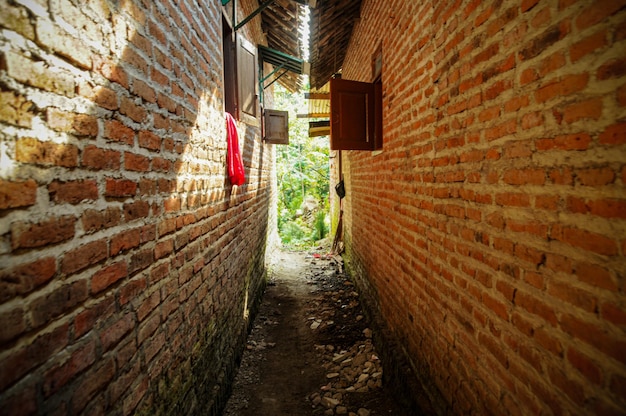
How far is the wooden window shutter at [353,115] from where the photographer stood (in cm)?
409

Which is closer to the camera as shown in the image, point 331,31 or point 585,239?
point 585,239

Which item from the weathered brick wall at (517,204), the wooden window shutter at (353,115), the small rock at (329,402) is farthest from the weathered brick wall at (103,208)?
the wooden window shutter at (353,115)

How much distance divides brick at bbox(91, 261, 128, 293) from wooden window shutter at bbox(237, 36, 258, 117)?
8.91 ft

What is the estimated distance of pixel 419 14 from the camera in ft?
8.27

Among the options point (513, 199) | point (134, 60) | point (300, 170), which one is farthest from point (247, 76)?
point (300, 170)

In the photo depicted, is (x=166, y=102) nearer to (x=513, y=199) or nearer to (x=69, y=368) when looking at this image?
(x=69, y=368)

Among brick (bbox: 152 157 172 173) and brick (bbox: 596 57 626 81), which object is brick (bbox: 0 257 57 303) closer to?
Result: brick (bbox: 152 157 172 173)

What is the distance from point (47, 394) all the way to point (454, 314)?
204 centimetres

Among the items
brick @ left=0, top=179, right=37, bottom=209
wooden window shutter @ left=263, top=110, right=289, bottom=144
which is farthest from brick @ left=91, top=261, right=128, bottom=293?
wooden window shutter @ left=263, top=110, right=289, bottom=144

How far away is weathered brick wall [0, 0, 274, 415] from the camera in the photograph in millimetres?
862

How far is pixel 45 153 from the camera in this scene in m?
0.95

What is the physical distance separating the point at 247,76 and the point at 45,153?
334 centimetres

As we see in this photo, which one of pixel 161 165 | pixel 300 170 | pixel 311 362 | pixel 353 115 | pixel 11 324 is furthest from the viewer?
pixel 300 170

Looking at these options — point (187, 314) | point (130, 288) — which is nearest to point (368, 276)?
point (187, 314)
